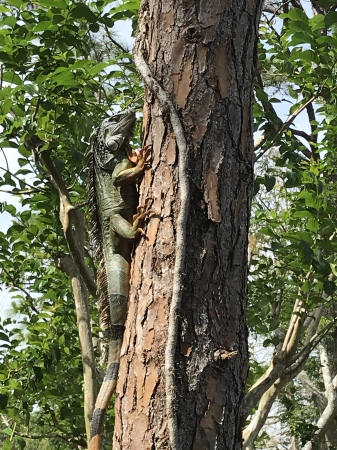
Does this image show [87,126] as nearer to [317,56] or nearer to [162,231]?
[317,56]

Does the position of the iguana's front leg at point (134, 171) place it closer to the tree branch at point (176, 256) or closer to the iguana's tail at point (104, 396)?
the tree branch at point (176, 256)

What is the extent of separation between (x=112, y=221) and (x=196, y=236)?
0.63 meters

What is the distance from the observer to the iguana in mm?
1938

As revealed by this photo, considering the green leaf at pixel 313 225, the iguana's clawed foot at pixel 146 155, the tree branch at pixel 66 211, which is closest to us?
the iguana's clawed foot at pixel 146 155

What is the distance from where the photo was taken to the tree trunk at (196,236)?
1.41 meters

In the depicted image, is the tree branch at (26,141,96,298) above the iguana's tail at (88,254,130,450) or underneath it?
above

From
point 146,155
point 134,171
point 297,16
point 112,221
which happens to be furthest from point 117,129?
point 297,16

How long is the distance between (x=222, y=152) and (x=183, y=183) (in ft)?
0.42

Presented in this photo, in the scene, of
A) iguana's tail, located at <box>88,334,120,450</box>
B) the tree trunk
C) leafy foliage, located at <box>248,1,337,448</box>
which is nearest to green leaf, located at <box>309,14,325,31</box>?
leafy foliage, located at <box>248,1,337,448</box>

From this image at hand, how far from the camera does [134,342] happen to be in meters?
1.51

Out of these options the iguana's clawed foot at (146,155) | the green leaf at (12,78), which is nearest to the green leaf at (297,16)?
the green leaf at (12,78)

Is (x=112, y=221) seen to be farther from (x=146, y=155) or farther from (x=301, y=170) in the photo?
(x=301, y=170)

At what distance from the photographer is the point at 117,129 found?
2.35 metres

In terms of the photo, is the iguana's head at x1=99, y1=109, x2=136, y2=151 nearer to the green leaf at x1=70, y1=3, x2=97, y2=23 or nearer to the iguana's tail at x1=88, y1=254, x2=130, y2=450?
the iguana's tail at x1=88, y1=254, x2=130, y2=450
